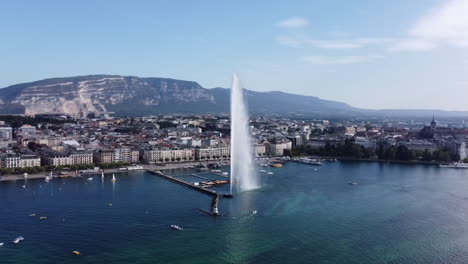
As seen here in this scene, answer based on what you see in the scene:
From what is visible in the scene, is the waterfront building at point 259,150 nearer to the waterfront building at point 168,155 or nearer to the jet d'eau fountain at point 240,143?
the waterfront building at point 168,155

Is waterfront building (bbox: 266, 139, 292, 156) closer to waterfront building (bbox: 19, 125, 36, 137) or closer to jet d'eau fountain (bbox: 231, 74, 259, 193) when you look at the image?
jet d'eau fountain (bbox: 231, 74, 259, 193)

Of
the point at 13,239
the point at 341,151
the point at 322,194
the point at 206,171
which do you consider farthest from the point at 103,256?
the point at 341,151

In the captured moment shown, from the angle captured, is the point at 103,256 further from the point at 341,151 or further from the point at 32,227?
the point at 341,151

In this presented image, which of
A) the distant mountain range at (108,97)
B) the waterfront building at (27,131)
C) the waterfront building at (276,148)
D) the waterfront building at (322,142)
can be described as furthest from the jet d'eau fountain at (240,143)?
the distant mountain range at (108,97)

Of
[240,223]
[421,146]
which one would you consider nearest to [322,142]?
[421,146]

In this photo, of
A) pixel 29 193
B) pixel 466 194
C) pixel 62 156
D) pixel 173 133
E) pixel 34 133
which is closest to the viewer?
pixel 29 193

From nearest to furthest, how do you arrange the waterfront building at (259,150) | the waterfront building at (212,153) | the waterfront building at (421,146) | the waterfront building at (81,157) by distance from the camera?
1. the waterfront building at (81,157)
2. the waterfront building at (212,153)
3. the waterfront building at (259,150)
4. the waterfront building at (421,146)

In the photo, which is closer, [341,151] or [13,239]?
[13,239]
